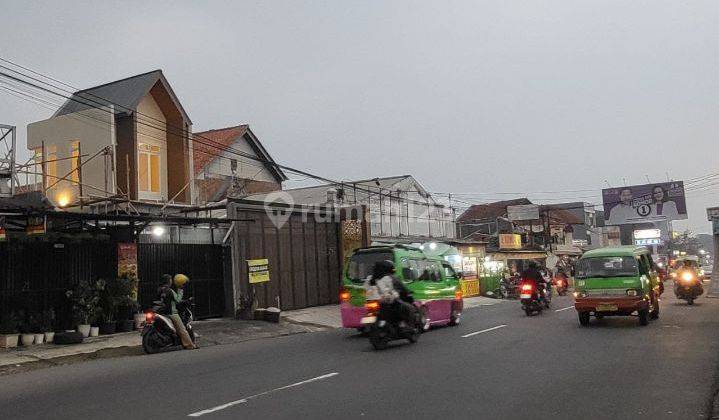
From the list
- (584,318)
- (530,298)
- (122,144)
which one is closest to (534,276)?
(530,298)

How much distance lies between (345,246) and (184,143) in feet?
27.4

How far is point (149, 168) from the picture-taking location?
80.8 feet

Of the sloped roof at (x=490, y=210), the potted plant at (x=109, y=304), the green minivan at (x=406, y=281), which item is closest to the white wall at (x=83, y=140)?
the potted plant at (x=109, y=304)

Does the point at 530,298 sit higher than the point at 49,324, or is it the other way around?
the point at 49,324

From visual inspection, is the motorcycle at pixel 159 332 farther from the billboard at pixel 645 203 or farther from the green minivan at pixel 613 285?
the billboard at pixel 645 203

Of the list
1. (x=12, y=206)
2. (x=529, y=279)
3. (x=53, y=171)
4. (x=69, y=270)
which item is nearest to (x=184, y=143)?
(x=53, y=171)

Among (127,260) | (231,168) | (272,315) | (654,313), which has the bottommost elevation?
(654,313)

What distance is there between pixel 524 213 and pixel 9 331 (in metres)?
49.0

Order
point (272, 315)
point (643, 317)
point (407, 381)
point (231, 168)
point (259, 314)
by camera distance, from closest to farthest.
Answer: point (407, 381) → point (643, 317) → point (272, 315) → point (259, 314) → point (231, 168)

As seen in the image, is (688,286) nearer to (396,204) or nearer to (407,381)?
(407,381)

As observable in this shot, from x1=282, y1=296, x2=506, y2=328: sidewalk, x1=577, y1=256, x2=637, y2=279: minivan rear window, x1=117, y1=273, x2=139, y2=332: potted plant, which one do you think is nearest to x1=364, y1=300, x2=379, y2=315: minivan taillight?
x1=577, y1=256, x2=637, y2=279: minivan rear window

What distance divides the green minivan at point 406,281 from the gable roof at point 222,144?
62.5 ft

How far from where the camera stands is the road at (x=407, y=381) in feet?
23.4

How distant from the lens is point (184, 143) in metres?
25.5
